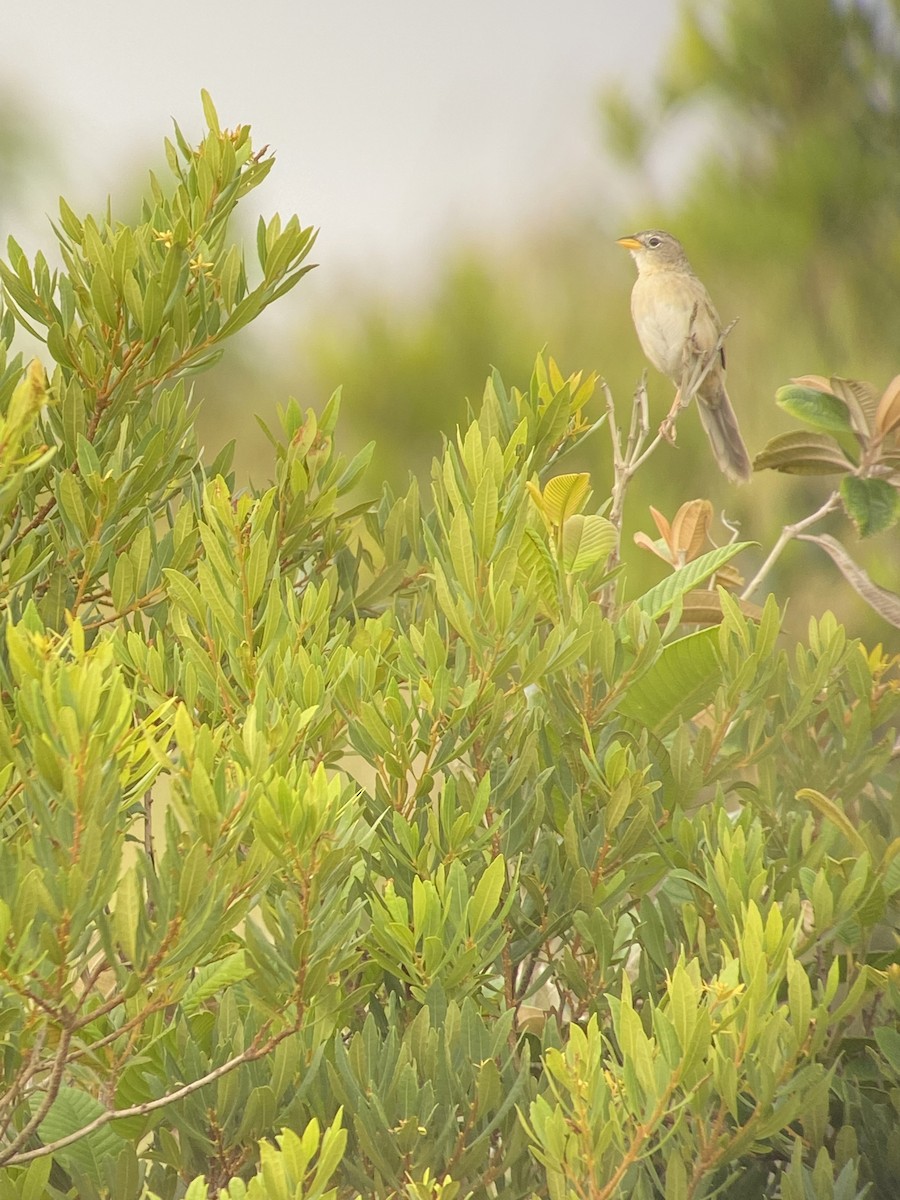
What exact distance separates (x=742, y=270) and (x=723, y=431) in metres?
2.27

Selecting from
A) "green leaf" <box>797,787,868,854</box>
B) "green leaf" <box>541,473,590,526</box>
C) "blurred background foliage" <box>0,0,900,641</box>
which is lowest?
"blurred background foliage" <box>0,0,900,641</box>

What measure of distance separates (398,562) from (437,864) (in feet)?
0.97

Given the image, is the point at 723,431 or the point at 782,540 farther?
the point at 723,431

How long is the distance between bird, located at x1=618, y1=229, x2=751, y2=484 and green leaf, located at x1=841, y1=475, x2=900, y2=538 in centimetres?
88

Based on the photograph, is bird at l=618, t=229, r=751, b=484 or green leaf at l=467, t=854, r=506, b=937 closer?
green leaf at l=467, t=854, r=506, b=937

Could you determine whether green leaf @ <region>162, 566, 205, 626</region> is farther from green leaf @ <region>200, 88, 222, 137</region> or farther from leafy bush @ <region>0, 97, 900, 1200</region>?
green leaf @ <region>200, 88, 222, 137</region>

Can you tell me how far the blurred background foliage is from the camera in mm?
4109

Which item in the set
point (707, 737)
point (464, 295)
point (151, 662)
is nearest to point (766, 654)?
point (707, 737)

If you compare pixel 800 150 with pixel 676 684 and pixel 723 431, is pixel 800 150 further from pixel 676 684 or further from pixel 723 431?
pixel 676 684

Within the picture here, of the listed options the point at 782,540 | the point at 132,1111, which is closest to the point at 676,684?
the point at 782,540

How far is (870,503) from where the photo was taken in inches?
43.8

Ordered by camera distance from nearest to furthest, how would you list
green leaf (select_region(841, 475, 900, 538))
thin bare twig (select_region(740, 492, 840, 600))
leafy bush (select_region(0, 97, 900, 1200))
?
leafy bush (select_region(0, 97, 900, 1200)) → thin bare twig (select_region(740, 492, 840, 600)) → green leaf (select_region(841, 475, 900, 538))

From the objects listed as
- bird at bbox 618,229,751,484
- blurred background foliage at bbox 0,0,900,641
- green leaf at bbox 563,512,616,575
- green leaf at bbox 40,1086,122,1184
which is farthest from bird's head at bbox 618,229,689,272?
green leaf at bbox 40,1086,122,1184

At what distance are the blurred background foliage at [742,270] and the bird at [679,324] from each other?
1.21m
